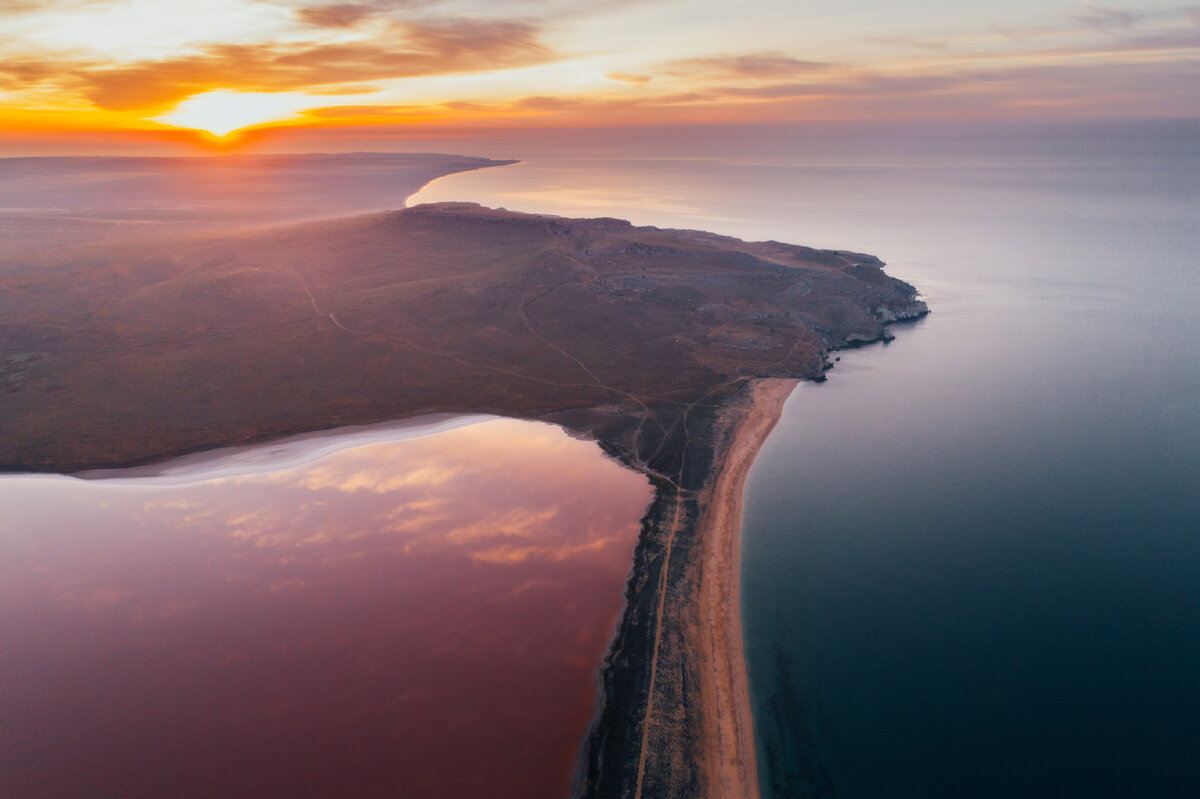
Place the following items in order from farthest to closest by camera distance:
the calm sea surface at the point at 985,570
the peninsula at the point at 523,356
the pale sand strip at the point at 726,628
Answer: the peninsula at the point at 523,356 < the calm sea surface at the point at 985,570 < the pale sand strip at the point at 726,628

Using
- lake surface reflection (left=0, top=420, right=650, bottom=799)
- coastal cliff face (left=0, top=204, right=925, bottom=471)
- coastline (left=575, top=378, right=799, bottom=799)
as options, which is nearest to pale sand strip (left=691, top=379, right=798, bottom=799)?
coastline (left=575, top=378, right=799, bottom=799)

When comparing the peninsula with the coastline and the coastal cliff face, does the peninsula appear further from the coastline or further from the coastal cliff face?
the coastal cliff face

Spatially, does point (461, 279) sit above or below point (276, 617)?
above

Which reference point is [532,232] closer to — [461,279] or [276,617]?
[461,279]

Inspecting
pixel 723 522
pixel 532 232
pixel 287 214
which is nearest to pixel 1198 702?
pixel 723 522

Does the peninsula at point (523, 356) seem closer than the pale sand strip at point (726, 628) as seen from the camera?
No

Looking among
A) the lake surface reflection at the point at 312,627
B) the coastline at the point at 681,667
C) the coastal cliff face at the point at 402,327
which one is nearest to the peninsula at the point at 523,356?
the coastline at the point at 681,667

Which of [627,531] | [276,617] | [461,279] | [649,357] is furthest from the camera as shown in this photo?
[461,279]

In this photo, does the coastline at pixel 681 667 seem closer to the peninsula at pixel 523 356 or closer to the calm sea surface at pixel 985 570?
the peninsula at pixel 523 356
